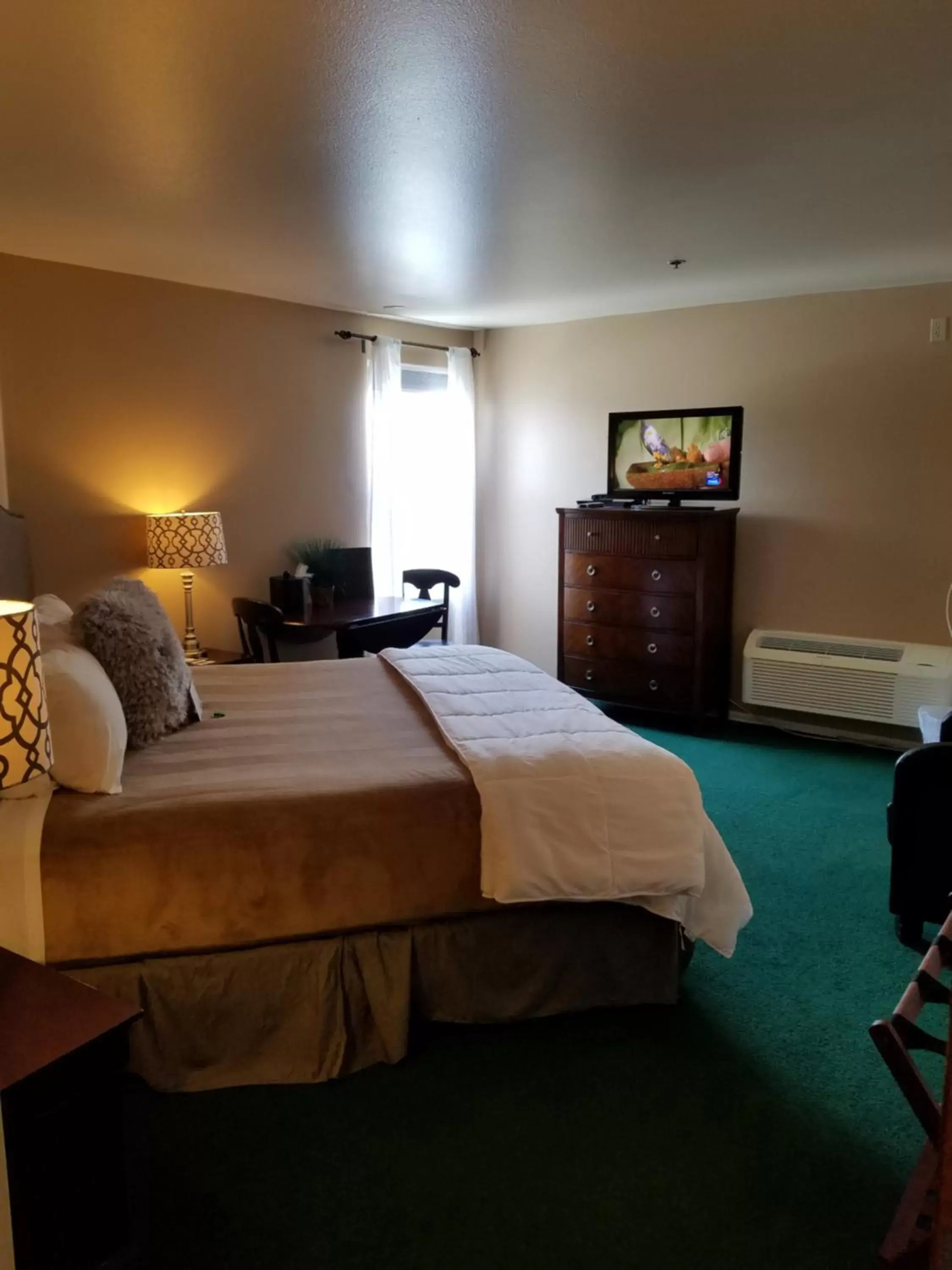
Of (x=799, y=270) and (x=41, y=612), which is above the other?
(x=799, y=270)

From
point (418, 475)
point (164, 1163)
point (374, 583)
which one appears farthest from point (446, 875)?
point (418, 475)

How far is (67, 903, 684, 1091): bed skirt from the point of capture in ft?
6.46

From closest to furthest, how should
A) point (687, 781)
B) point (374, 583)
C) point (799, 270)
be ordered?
point (687, 781) → point (799, 270) → point (374, 583)

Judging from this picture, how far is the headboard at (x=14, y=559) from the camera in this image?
3346 mm

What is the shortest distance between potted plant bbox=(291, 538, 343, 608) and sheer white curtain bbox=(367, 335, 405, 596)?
1.13ft

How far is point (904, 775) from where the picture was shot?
2.62 metres

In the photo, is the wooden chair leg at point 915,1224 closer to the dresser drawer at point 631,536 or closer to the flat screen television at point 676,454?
the dresser drawer at point 631,536

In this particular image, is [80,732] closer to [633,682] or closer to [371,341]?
[633,682]

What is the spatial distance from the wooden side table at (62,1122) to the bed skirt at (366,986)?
1.74 ft

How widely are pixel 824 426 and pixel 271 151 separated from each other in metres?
3.21

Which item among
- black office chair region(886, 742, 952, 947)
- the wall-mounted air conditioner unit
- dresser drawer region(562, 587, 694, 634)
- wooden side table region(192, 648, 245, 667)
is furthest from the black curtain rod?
black office chair region(886, 742, 952, 947)

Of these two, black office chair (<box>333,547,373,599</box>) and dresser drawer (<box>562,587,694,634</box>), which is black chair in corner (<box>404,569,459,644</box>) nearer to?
black office chair (<box>333,547,373,599</box>)

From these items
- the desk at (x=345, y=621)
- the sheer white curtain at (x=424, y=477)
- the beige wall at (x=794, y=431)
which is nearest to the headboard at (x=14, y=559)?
the desk at (x=345, y=621)

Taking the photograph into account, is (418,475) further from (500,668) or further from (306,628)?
(500,668)
